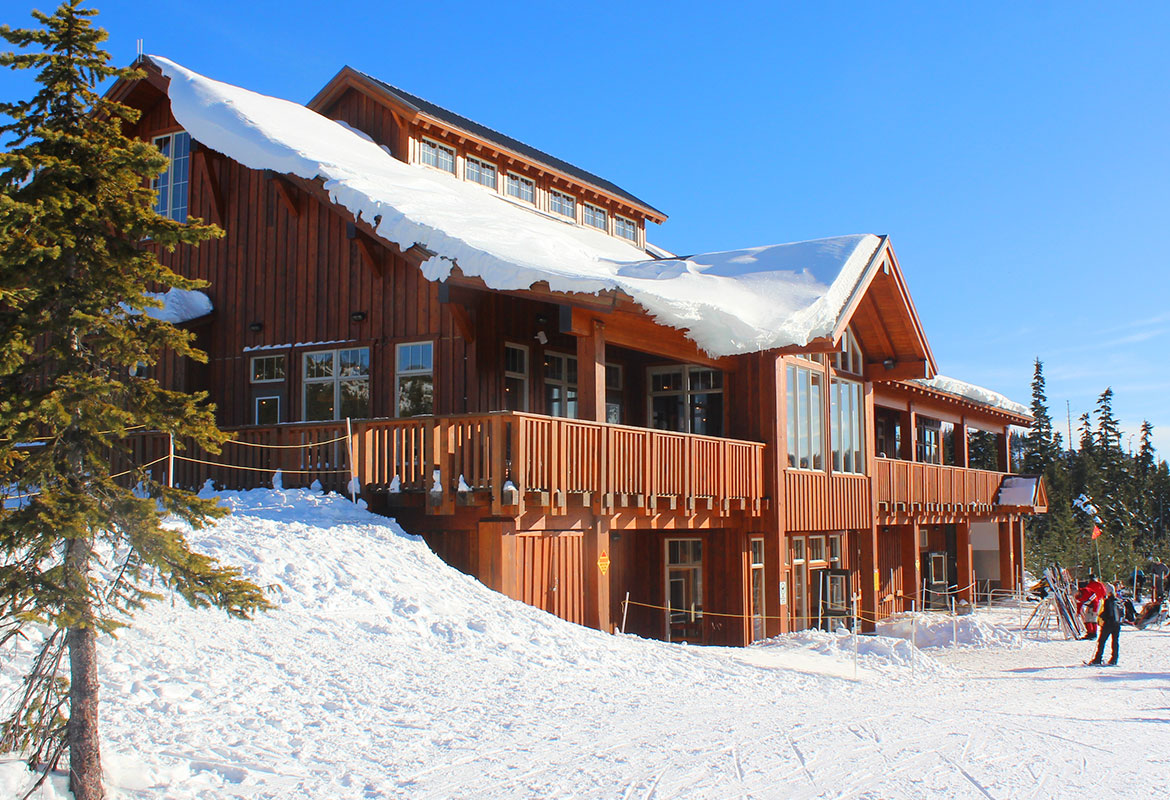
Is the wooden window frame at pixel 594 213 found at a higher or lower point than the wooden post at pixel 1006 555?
higher

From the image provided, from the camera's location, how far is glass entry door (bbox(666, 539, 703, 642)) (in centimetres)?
1977

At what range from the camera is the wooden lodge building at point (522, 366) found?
577 inches

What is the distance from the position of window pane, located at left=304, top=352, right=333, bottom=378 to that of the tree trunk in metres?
12.0

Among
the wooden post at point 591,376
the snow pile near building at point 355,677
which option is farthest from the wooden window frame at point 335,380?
the wooden post at point 591,376

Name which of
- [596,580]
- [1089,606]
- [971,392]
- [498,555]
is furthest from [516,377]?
[971,392]

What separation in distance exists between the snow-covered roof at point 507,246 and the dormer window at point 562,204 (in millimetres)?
2746

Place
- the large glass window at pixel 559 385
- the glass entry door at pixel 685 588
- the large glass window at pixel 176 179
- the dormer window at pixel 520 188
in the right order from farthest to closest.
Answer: the dormer window at pixel 520 188
the large glass window at pixel 176 179
the glass entry door at pixel 685 588
the large glass window at pixel 559 385

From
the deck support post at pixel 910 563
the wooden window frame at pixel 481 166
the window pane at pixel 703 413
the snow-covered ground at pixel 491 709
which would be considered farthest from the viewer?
the deck support post at pixel 910 563

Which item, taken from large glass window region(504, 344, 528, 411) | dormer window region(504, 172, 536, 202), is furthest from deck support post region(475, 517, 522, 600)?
dormer window region(504, 172, 536, 202)

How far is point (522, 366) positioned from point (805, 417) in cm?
629

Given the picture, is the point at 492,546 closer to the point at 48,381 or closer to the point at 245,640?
the point at 245,640

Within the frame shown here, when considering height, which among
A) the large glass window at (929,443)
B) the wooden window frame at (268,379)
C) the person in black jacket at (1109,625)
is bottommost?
the person in black jacket at (1109,625)

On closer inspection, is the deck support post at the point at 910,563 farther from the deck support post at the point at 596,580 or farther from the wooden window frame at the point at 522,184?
the deck support post at the point at 596,580

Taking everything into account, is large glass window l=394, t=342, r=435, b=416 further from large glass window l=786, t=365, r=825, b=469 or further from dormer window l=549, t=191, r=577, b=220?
dormer window l=549, t=191, r=577, b=220
